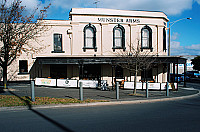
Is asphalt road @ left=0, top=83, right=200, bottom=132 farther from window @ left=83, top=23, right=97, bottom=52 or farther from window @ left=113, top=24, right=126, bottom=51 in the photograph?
window @ left=113, top=24, right=126, bottom=51

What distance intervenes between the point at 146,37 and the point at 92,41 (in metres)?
6.55

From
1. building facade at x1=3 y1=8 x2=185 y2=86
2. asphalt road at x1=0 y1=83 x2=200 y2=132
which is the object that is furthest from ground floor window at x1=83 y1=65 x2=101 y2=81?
asphalt road at x1=0 y1=83 x2=200 y2=132

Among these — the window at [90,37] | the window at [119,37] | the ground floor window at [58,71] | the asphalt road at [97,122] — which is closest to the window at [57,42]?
the ground floor window at [58,71]

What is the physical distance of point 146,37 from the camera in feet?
75.6

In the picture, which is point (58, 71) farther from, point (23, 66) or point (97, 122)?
point (97, 122)

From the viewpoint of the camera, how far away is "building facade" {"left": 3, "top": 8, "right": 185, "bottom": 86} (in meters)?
20.9

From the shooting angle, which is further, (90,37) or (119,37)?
(119,37)

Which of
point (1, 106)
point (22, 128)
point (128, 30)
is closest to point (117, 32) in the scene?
point (128, 30)

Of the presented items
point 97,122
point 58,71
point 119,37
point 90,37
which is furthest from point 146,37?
point 97,122

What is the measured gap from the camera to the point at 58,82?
1900 centimetres

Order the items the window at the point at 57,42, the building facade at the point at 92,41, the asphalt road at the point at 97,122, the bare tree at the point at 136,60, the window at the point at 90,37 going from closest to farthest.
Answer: the asphalt road at the point at 97,122 < the bare tree at the point at 136,60 < the building facade at the point at 92,41 < the window at the point at 57,42 < the window at the point at 90,37

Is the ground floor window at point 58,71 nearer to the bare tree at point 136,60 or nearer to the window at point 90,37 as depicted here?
the window at point 90,37

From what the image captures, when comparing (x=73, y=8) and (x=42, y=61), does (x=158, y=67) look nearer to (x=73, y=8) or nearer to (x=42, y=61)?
(x=73, y=8)

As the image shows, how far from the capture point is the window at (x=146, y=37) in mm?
22922
